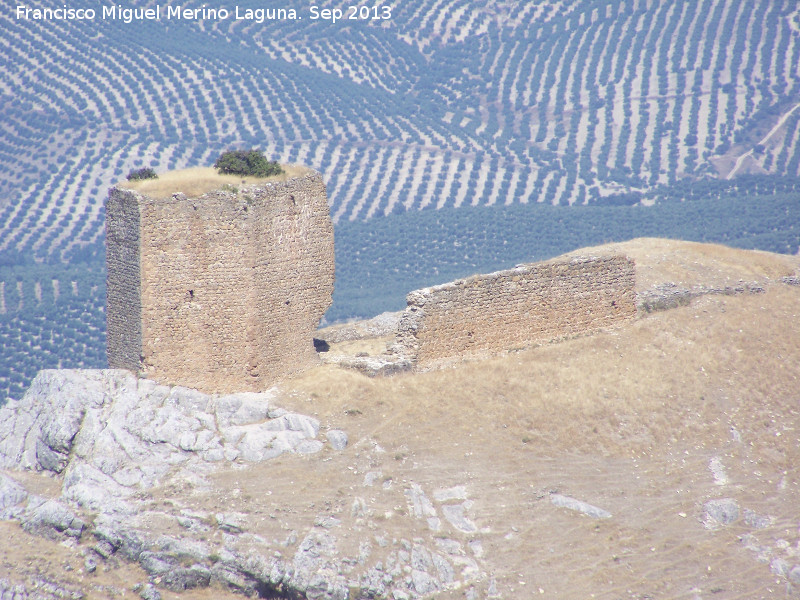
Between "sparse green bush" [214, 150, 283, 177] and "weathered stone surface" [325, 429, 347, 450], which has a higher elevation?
"sparse green bush" [214, 150, 283, 177]

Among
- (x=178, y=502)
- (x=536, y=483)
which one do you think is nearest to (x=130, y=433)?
(x=178, y=502)

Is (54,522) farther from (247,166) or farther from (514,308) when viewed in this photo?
(514,308)

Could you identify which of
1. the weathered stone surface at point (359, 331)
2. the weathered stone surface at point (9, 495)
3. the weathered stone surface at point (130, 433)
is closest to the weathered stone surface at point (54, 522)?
the weathered stone surface at point (130, 433)

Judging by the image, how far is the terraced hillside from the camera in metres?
96.9

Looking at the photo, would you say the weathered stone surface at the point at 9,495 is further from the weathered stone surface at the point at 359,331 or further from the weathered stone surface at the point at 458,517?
the weathered stone surface at the point at 359,331

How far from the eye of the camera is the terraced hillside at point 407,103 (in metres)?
96.9

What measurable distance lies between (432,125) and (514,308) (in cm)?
7945

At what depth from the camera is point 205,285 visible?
92.5 feet

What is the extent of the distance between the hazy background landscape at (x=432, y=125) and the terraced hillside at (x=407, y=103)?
21 centimetres

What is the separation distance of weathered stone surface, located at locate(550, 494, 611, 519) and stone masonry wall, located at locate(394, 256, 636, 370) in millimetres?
5416

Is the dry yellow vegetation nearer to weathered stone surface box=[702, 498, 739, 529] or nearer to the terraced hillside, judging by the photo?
weathered stone surface box=[702, 498, 739, 529]

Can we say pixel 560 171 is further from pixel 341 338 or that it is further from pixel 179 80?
pixel 341 338

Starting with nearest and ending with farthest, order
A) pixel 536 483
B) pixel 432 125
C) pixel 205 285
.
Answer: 1. pixel 536 483
2. pixel 205 285
3. pixel 432 125

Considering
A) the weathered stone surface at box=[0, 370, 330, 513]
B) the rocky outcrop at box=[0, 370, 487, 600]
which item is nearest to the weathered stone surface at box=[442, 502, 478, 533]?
the rocky outcrop at box=[0, 370, 487, 600]
